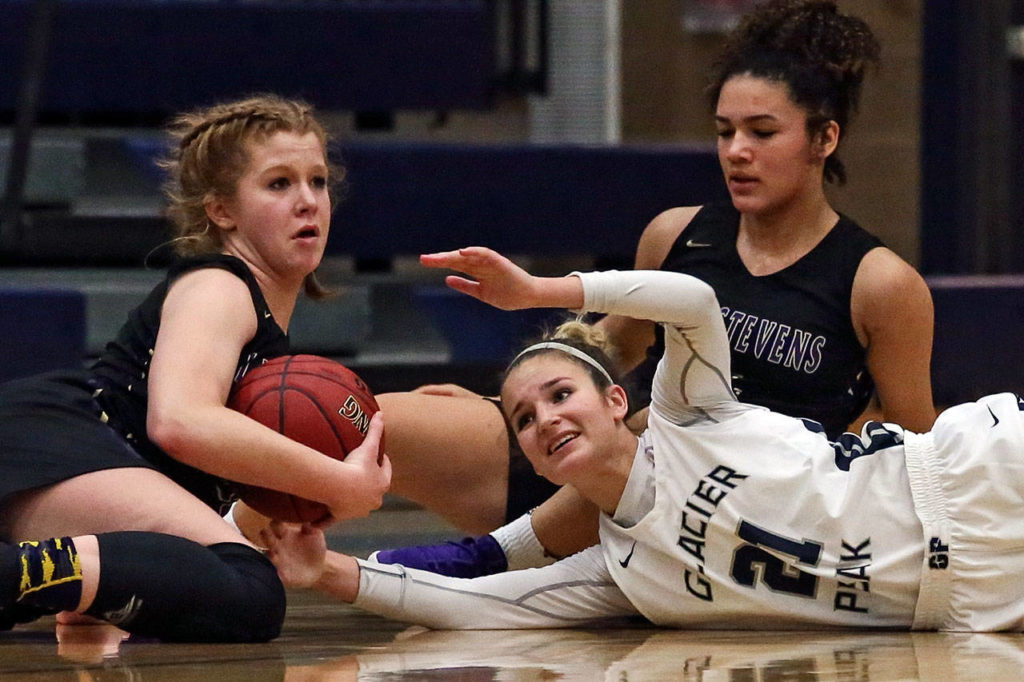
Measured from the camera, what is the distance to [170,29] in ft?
14.6

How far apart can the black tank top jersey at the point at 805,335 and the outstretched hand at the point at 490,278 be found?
618 mm

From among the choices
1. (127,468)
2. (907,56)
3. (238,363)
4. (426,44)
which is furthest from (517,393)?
(907,56)

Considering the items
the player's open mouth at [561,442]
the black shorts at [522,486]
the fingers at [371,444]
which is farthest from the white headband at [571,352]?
the black shorts at [522,486]

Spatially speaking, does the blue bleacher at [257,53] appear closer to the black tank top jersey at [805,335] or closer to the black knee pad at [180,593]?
the black tank top jersey at [805,335]

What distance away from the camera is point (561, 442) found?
2047mm

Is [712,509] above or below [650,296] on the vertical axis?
below

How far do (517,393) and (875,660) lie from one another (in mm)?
630

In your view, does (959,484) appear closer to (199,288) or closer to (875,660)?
(875,660)

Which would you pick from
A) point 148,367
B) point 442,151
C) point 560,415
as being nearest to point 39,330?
point 442,151

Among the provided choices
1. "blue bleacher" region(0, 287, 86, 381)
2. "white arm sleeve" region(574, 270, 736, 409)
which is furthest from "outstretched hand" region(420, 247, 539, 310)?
"blue bleacher" region(0, 287, 86, 381)

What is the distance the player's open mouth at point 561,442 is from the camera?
2047 millimetres

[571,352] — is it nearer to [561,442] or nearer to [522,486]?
[561,442]

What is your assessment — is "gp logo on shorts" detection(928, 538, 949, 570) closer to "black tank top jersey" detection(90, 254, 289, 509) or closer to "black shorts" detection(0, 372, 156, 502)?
"black tank top jersey" detection(90, 254, 289, 509)

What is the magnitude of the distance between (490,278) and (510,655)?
46 centimetres
